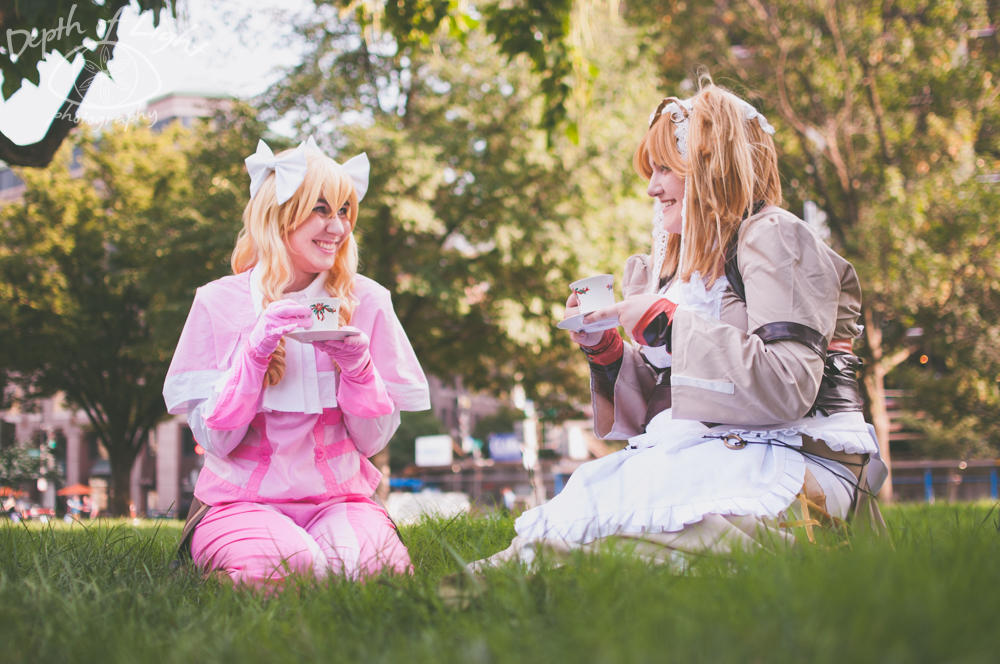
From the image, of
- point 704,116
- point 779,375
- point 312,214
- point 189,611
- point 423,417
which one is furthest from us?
point 423,417

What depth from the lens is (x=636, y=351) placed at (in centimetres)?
351

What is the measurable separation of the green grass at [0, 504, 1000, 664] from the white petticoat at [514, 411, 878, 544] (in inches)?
11.7

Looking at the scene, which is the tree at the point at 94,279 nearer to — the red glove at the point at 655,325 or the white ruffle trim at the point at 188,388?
the white ruffle trim at the point at 188,388

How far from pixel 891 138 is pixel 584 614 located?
50.3 feet

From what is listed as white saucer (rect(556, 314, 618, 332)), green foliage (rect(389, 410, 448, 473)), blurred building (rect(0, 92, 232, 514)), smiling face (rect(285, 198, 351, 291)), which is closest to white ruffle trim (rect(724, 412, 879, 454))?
white saucer (rect(556, 314, 618, 332))

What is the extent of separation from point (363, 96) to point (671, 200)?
1353 centimetres

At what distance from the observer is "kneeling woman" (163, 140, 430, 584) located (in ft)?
10.2

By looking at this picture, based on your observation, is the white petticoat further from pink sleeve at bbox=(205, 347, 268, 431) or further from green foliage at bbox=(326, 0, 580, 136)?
green foliage at bbox=(326, 0, 580, 136)

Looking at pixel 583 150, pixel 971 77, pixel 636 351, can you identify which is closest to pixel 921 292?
pixel 971 77

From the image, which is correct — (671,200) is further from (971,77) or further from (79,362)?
(79,362)

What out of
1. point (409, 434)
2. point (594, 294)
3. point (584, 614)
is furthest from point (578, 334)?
point (409, 434)

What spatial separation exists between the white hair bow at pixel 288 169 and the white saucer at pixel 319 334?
0.73 meters

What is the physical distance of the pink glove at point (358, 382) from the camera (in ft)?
10.6

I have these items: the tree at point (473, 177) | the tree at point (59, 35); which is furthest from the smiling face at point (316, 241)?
the tree at point (473, 177)
